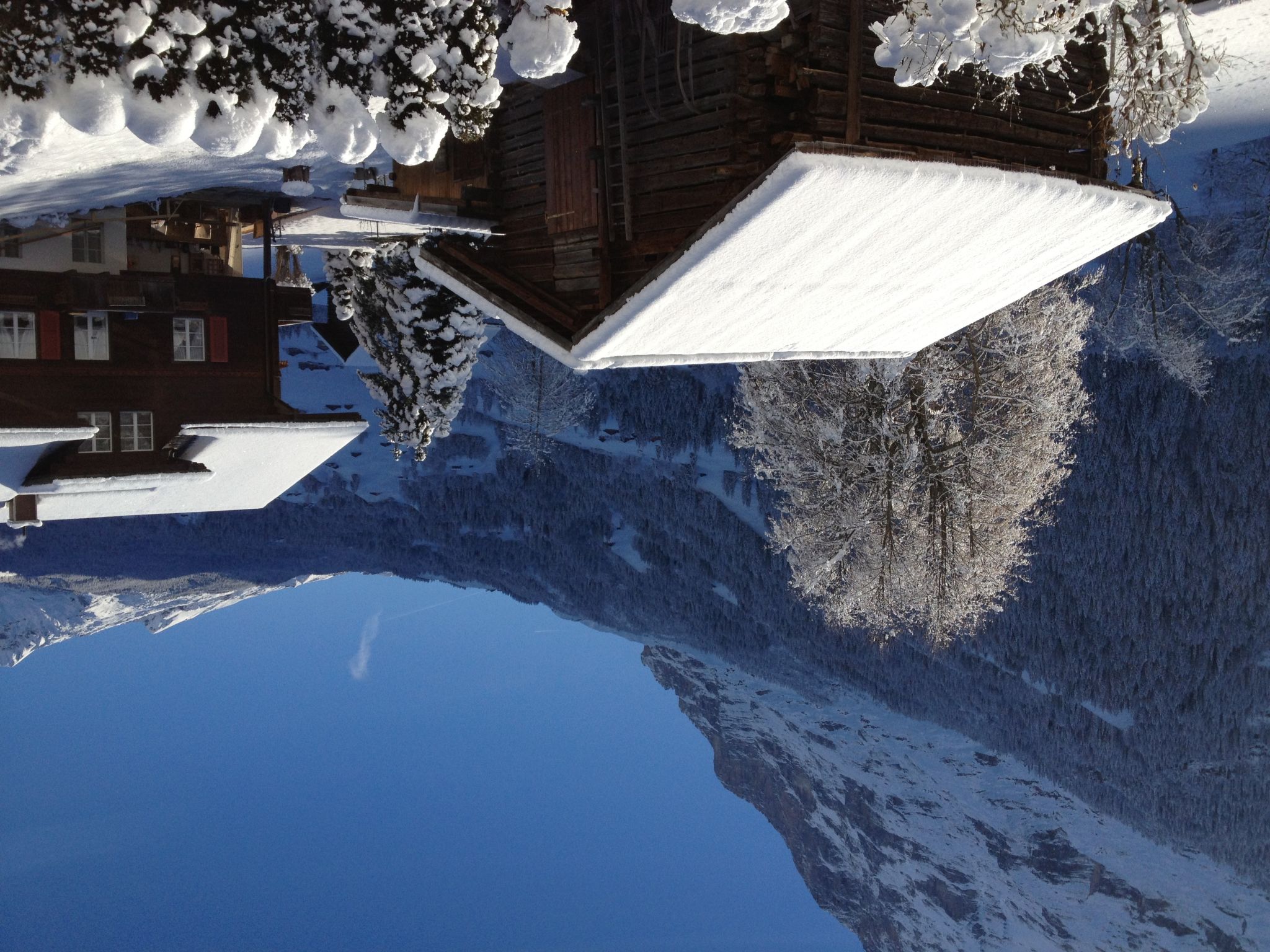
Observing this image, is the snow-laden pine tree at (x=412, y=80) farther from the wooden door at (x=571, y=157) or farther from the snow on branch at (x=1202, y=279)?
the snow on branch at (x=1202, y=279)

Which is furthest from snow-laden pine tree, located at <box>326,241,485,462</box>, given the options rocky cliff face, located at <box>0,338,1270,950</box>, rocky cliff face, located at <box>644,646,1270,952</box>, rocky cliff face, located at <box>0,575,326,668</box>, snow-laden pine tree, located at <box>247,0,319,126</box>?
rocky cliff face, located at <box>644,646,1270,952</box>

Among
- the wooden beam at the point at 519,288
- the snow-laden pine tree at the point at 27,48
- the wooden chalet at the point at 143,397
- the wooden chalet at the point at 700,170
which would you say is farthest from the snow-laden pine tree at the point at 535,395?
the snow-laden pine tree at the point at 27,48

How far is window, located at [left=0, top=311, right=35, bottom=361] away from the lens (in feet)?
30.6

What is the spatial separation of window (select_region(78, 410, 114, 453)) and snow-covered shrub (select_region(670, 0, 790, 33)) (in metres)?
8.26

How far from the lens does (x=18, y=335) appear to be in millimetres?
9383

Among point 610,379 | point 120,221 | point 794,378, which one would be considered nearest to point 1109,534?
point 794,378

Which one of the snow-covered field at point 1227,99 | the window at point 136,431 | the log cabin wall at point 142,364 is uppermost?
the snow-covered field at point 1227,99

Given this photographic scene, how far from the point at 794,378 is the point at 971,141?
9.91 metres

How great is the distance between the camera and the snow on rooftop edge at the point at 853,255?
19.6ft

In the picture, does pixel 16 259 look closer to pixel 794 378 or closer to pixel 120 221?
pixel 120 221

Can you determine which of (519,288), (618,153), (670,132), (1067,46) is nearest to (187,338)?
(519,288)

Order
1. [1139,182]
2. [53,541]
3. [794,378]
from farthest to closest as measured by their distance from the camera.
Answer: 1. [53,541]
2. [794,378]
3. [1139,182]

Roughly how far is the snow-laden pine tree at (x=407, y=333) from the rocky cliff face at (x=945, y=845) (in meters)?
17.6

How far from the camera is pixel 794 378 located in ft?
55.5
